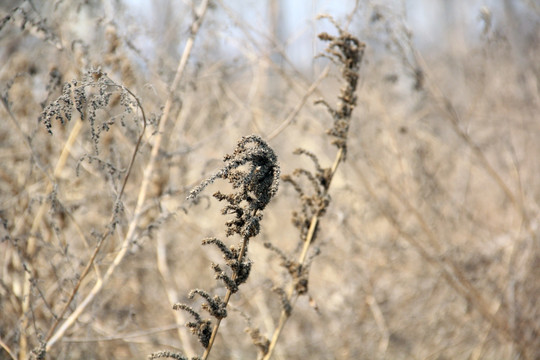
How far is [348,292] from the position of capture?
13.6ft

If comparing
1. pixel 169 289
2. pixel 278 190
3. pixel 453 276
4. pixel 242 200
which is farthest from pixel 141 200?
pixel 453 276

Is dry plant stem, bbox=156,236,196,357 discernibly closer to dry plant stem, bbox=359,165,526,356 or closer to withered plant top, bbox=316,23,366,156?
dry plant stem, bbox=359,165,526,356

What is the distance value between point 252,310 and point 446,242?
179 cm

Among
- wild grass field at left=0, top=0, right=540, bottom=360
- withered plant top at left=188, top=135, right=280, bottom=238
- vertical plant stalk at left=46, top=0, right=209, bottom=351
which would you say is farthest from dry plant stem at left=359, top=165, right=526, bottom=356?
withered plant top at left=188, top=135, right=280, bottom=238

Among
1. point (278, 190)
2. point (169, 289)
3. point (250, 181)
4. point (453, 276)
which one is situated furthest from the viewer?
point (169, 289)

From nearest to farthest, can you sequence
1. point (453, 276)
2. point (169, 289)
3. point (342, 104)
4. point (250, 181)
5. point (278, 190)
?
1. point (250, 181)
2. point (342, 104)
3. point (278, 190)
4. point (453, 276)
5. point (169, 289)

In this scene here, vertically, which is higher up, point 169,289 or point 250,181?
point 169,289

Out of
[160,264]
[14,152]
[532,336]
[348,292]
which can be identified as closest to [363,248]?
[348,292]

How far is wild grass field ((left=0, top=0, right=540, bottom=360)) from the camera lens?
253cm

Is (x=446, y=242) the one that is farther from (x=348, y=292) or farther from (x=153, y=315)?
(x=153, y=315)

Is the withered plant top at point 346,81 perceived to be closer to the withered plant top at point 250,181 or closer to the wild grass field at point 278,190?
→ the wild grass field at point 278,190

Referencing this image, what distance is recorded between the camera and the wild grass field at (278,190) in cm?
253

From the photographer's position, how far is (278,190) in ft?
7.56

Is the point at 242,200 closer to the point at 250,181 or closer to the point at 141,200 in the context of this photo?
the point at 250,181
